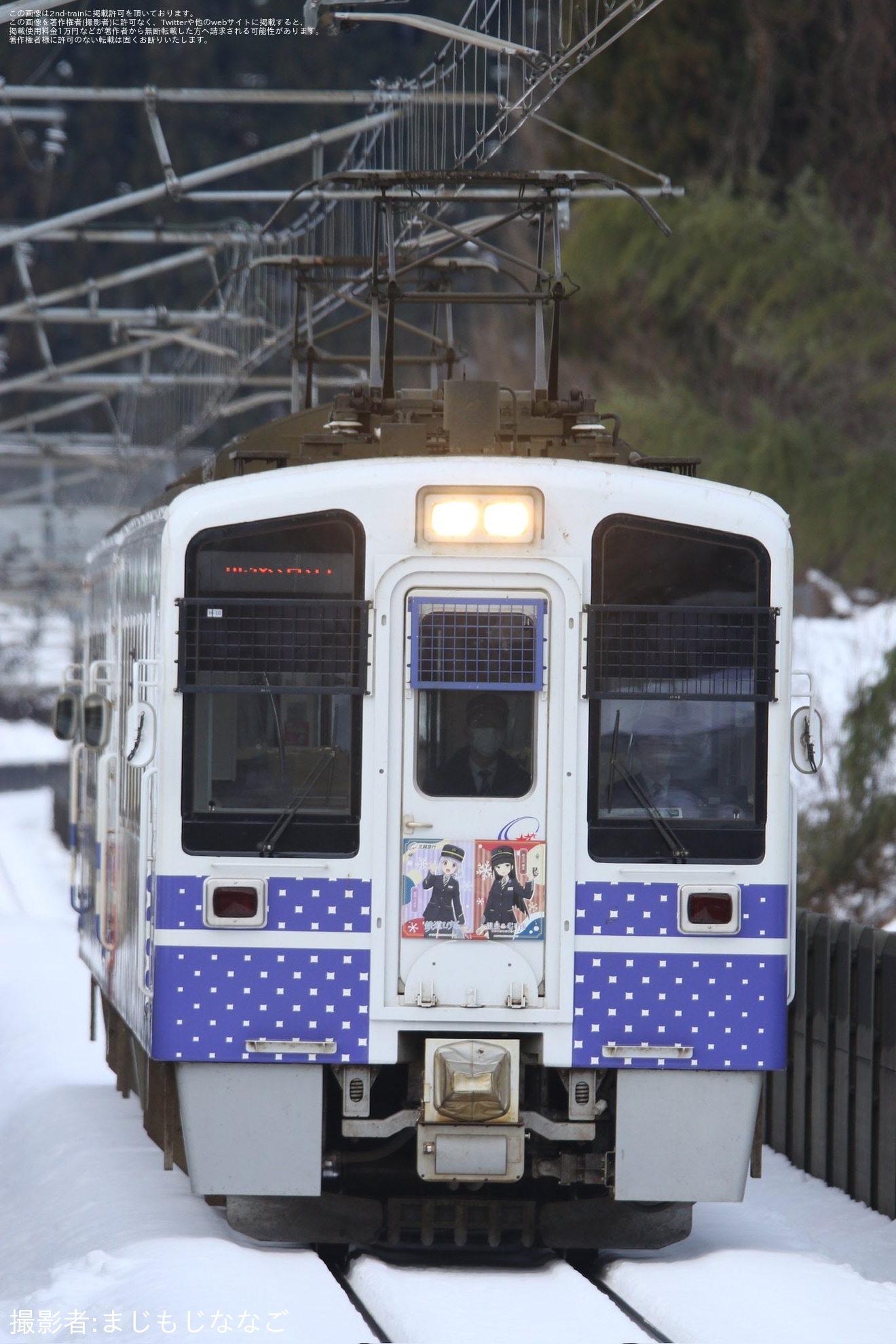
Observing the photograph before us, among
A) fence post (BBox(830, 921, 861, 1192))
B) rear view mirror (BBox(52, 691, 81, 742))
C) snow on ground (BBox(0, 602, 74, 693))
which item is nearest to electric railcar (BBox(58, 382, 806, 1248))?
fence post (BBox(830, 921, 861, 1192))

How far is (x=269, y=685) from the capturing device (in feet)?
24.4

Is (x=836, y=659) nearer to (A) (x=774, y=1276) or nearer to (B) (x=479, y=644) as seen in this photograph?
(B) (x=479, y=644)

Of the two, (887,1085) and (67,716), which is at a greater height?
(67,716)

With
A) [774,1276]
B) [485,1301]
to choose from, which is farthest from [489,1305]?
[774,1276]

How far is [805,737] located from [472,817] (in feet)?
4.06

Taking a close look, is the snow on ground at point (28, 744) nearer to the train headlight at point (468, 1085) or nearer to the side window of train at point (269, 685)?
the side window of train at point (269, 685)

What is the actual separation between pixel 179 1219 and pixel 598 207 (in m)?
10.3

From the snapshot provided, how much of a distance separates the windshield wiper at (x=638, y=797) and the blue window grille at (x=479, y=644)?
367 mm

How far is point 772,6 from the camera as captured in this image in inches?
782

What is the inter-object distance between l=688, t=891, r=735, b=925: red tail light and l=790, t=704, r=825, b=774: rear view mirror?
21.4 inches

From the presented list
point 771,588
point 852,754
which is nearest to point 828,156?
point 852,754

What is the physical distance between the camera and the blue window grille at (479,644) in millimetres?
7383

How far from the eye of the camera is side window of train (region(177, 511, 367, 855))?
741 centimetres

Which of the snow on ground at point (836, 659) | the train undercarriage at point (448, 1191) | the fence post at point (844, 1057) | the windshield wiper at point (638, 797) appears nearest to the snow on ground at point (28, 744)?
the snow on ground at point (836, 659)
